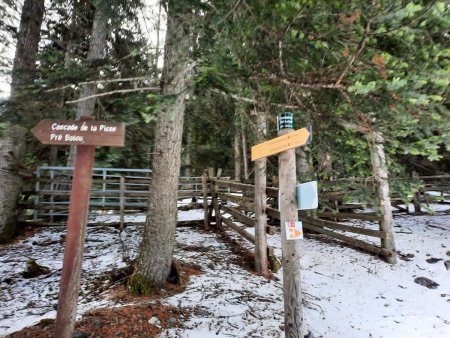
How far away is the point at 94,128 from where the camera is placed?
2875 mm

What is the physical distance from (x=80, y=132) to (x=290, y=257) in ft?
8.22

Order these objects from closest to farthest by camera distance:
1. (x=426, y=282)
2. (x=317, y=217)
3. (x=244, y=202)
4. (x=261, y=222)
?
1. (x=261, y=222)
2. (x=426, y=282)
3. (x=244, y=202)
4. (x=317, y=217)

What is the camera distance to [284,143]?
10.2 ft

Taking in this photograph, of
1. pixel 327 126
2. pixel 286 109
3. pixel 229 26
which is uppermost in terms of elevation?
pixel 229 26

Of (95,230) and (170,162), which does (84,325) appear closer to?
(170,162)

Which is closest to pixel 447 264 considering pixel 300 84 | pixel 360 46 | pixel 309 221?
pixel 309 221

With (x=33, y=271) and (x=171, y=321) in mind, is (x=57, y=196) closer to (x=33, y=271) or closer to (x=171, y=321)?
(x=33, y=271)

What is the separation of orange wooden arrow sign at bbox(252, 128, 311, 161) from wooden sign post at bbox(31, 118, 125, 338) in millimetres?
1523

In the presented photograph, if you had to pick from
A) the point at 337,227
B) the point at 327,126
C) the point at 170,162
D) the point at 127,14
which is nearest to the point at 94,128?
the point at 170,162

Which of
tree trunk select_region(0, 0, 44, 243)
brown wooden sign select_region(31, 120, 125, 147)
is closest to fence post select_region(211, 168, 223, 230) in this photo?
tree trunk select_region(0, 0, 44, 243)

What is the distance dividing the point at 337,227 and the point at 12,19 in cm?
944

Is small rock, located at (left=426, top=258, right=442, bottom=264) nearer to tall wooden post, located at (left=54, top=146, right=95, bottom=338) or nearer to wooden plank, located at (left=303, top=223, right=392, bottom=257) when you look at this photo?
wooden plank, located at (left=303, top=223, right=392, bottom=257)

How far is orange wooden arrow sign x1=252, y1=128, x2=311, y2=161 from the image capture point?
290cm

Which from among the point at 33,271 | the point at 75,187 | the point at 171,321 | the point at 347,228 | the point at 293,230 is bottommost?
the point at 171,321
